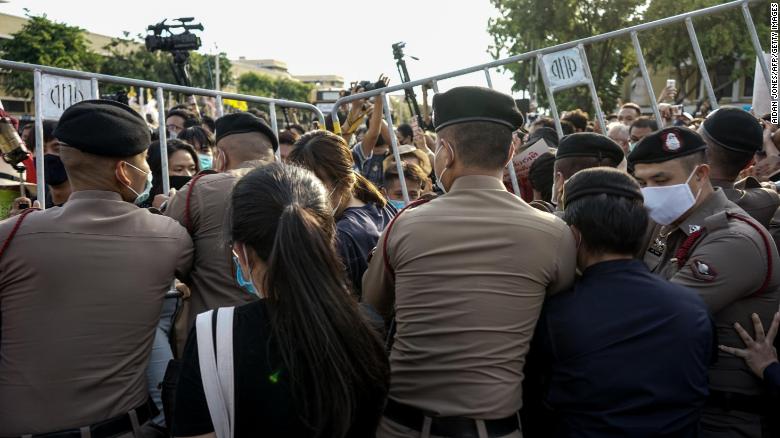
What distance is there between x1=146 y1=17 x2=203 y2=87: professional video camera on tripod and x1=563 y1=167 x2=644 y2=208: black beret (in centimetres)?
605

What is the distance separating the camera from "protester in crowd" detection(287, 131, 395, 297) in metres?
3.00

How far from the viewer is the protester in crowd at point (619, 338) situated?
1.98 m

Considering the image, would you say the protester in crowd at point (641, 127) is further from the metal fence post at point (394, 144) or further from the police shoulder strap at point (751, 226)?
the police shoulder strap at point (751, 226)

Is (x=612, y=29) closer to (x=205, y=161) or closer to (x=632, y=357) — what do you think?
(x=205, y=161)

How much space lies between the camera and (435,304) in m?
2.09

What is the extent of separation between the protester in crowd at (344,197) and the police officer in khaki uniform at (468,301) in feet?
2.55

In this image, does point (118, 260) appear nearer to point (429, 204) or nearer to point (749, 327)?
point (429, 204)

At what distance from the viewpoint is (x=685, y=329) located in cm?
200

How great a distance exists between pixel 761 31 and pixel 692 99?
29.4 feet

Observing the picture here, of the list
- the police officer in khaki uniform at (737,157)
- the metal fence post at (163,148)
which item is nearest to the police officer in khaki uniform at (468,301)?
the police officer in khaki uniform at (737,157)

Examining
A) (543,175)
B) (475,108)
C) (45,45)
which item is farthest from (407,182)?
(45,45)

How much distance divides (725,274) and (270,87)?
295ft

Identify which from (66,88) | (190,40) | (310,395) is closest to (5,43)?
(190,40)

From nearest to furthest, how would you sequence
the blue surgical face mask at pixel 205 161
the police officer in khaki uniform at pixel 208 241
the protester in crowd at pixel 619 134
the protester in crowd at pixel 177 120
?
the police officer in khaki uniform at pixel 208 241 < the blue surgical face mask at pixel 205 161 < the protester in crowd at pixel 619 134 < the protester in crowd at pixel 177 120
